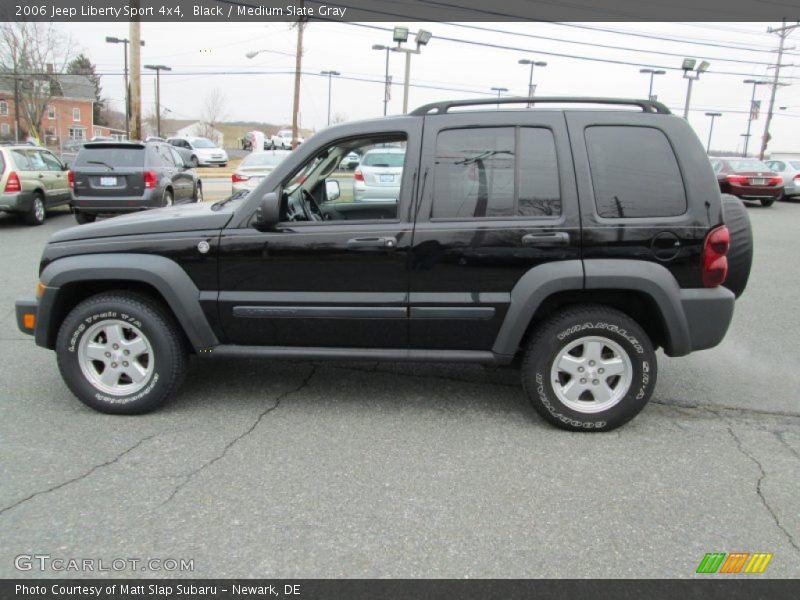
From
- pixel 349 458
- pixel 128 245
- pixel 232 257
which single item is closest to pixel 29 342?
pixel 128 245

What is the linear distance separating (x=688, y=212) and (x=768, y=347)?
281 cm

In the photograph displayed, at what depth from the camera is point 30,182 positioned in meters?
12.4

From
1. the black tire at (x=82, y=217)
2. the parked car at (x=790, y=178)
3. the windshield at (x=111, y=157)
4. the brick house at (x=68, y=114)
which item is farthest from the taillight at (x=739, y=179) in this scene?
the brick house at (x=68, y=114)

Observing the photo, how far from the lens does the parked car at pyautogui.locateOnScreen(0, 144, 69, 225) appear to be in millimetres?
11875

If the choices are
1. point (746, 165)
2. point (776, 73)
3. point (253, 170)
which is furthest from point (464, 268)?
point (776, 73)

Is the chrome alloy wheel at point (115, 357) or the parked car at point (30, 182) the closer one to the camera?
the chrome alloy wheel at point (115, 357)

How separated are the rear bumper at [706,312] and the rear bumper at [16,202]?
40.3 feet

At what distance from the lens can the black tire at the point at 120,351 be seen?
154 inches

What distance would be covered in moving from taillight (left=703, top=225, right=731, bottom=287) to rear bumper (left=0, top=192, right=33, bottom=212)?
12348mm

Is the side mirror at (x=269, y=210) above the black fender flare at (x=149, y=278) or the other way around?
Answer: above

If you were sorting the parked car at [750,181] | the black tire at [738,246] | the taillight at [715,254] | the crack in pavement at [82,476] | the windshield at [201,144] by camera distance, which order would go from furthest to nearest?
the windshield at [201,144]
the parked car at [750,181]
the black tire at [738,246]
the taillight at [715,254]
the crack in pavement at [82,476]

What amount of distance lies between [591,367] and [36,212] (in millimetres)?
12317

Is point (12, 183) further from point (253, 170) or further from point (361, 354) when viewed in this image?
point (361, 354)

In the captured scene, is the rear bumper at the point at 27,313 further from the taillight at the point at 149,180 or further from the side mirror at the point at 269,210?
Result: the taillight at the point at 149,180
